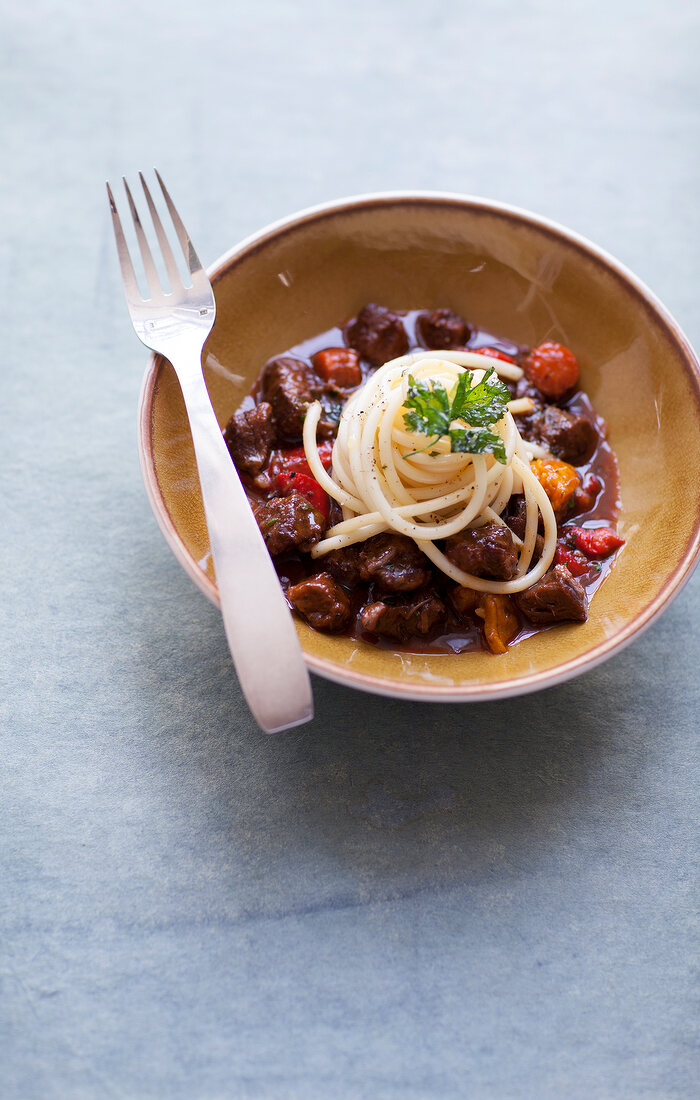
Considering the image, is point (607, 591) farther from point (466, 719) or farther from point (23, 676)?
point (23, 676)

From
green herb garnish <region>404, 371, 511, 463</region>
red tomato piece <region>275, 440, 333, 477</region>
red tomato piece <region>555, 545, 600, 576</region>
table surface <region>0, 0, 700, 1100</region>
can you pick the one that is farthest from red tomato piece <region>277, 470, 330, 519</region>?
red tomato piece <region>555, 545, 600, 576</region>

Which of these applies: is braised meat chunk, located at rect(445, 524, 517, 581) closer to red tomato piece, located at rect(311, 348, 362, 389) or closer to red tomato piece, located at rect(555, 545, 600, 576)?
red tomato piece, located at rect(555, 545, 600, 576)

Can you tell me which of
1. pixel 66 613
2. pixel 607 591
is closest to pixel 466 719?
pixel 607 591

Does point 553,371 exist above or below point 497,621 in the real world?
above

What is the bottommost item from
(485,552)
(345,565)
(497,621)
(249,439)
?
(497,621)

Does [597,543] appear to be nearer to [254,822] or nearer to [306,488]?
[306,488]

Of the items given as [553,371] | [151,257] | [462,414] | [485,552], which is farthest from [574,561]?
[151,257]
